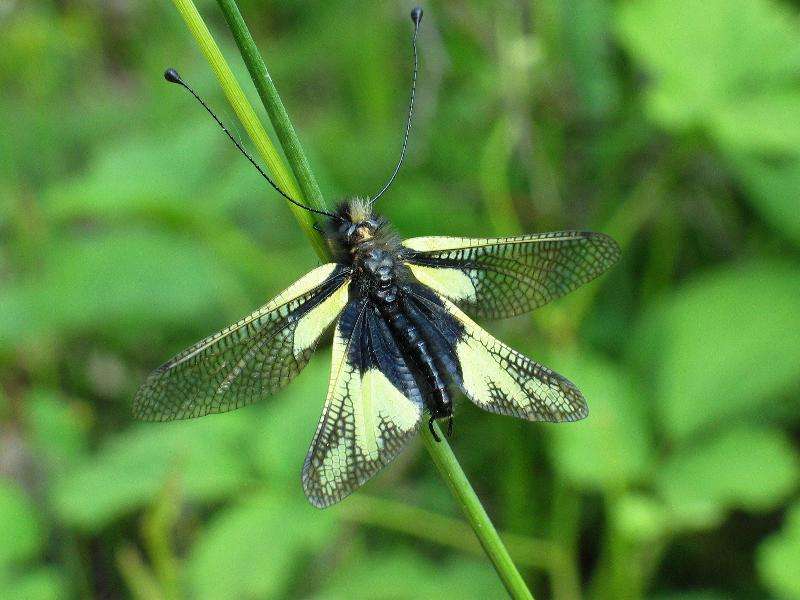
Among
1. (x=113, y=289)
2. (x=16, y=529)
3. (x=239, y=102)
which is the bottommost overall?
(x=239, y=102)

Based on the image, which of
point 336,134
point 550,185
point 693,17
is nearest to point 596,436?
point 550,185

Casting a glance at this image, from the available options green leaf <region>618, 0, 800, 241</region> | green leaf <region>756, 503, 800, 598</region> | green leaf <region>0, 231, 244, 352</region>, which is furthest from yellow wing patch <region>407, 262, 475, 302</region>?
green leaf <region>0, 231, 244, 352</region>

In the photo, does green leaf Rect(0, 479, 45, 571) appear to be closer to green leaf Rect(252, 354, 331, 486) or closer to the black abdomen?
green leaf Rect(252, 354, 331, 486)

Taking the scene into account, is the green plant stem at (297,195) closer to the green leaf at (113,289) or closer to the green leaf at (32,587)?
the green leaf at (32,587)

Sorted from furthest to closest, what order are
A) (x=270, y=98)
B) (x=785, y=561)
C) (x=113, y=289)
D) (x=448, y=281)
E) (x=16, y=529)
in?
(x=113, y=289) → (x=16, y=529) → (x=785, y=561) → (x=448, y=281) → (x=270, y=98)

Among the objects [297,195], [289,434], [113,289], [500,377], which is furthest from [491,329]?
[297,195]

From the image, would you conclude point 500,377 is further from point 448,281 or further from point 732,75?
point 732,75
